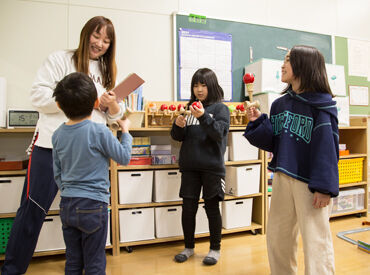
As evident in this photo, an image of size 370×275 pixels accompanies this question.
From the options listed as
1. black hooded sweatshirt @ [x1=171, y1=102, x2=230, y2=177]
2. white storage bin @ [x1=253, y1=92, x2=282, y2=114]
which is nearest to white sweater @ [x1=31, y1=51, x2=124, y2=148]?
black hooded sweatshirt @ [x1=171, y1=102, x2=230, y2=177]

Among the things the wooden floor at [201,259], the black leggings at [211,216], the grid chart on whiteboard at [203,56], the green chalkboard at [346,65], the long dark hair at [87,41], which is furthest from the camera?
the green chalkboard at [346,65]

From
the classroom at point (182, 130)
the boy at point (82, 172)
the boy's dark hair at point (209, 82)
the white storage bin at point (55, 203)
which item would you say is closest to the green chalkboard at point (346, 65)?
the classroom at point (182, 130)

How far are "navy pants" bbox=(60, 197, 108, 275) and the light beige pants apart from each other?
778mm

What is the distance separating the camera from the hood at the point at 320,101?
122 cm

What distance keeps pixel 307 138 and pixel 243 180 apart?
1.17 meters

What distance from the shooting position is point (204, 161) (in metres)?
1.86

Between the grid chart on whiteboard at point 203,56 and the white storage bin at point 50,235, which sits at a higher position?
the grid chart on whiteboard at point 203,56

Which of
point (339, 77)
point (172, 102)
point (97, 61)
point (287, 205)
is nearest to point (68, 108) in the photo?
point (97, 61)

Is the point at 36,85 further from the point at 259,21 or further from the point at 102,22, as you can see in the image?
the point at 259,21

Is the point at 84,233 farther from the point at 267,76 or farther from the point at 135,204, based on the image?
the point at 267,76

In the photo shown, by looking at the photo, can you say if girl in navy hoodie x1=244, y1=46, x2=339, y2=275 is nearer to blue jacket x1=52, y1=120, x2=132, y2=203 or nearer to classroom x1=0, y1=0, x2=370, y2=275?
classroom x1=0, y1=0, x2=370, y2=275

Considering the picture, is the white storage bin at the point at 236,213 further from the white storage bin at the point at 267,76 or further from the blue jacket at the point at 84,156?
the blue jacket at the point at 84,156

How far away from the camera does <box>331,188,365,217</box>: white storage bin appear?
9.18 ft

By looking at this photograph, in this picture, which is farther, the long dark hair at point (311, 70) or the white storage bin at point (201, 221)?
the white storage bin at point (201, 221)
